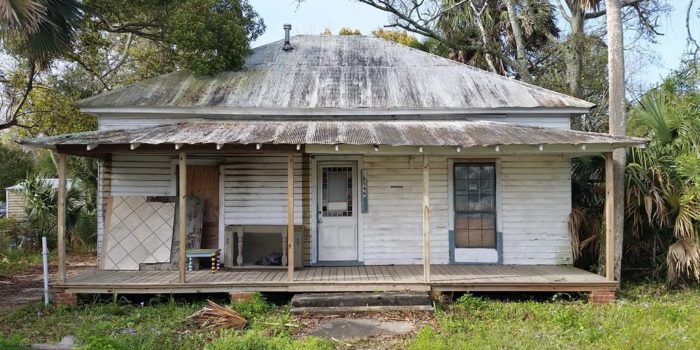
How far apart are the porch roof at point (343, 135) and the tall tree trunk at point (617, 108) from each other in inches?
33.7

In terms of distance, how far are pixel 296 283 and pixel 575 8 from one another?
13810 mm

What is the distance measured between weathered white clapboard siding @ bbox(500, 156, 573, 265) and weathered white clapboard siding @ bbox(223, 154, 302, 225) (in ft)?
13.5

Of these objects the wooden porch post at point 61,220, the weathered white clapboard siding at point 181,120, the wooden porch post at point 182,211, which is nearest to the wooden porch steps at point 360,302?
the wooden porch post at point 182,211

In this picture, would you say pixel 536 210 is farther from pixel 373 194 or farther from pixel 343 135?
pixel 343 135

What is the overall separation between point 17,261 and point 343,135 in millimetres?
10334

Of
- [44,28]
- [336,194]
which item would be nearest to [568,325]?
[336,194]

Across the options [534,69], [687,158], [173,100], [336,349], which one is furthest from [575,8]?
[336,349]

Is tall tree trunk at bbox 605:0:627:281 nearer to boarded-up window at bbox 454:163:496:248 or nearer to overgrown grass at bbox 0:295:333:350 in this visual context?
boarded-up window at bbox 454:163:496:248

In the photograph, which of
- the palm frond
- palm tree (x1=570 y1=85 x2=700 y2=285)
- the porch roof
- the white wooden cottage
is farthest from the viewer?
the white wooden cottage

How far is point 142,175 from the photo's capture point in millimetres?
9727

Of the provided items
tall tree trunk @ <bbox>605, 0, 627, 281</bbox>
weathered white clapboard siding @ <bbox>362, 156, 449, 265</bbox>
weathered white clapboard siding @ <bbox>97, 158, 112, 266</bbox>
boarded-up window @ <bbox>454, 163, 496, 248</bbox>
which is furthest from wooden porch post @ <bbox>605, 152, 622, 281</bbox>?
weathered white clapboard siding @ <bbox>97, 158, 112, 266</bbox>

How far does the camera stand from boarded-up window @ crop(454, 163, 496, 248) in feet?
32.2

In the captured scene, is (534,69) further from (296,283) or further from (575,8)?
(296,283)

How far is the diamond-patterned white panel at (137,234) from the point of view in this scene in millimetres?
9359
